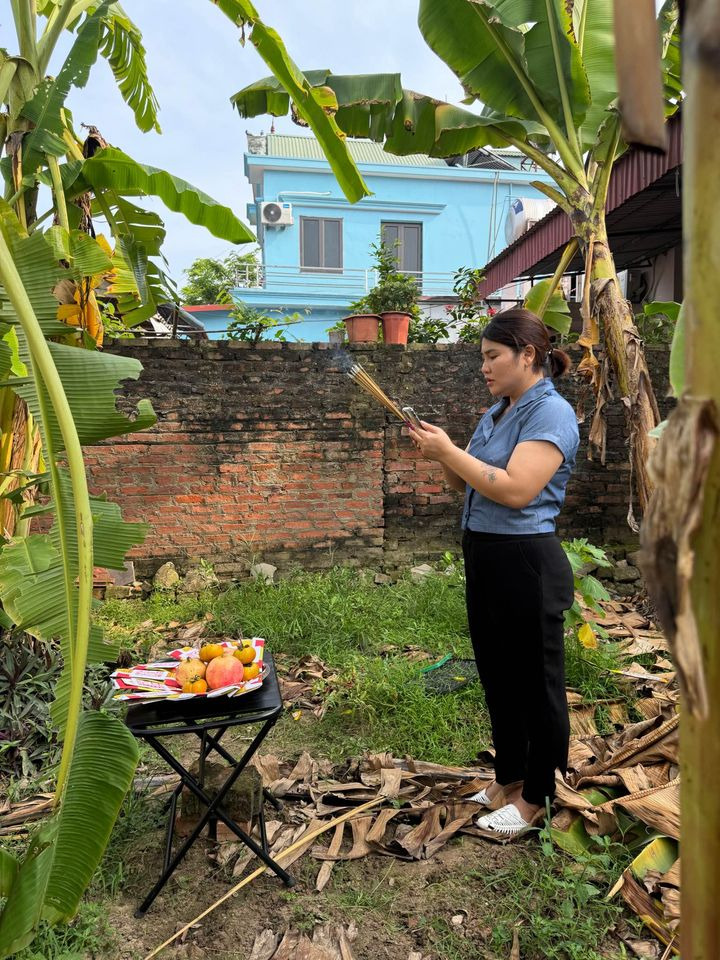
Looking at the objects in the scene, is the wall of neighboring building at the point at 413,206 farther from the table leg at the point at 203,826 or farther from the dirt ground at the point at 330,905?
the dirt ground at the point at 330,905

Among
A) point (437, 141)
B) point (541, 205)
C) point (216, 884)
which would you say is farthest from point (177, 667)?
point (541, 205)

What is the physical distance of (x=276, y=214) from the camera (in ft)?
44.2

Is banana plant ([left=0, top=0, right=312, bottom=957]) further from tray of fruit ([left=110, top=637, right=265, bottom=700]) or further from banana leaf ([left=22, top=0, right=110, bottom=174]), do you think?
tray of fruit ([left=110, top=637, right=265, bottom=700])

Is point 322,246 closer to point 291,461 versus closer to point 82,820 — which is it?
point 291,461

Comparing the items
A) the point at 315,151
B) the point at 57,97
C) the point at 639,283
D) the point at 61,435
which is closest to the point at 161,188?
the point at 57,97

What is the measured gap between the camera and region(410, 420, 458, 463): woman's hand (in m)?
2.08

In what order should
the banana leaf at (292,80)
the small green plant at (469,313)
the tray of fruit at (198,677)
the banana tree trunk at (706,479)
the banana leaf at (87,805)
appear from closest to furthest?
the banana tree trunk at (706,479) → the banana leaf at (87,805) → the tray of fruit at (198,677) → the banana leaf at (292,80) → the small green plant at (469,313)

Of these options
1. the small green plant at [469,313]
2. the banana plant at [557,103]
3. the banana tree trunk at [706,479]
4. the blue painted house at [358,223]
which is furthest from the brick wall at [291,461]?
the blue painted house at [358,223]

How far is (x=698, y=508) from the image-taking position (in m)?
0.43

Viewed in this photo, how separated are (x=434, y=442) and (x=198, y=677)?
1101 mm

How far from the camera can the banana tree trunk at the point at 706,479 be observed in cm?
42

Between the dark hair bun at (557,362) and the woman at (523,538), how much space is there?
3.3 inches

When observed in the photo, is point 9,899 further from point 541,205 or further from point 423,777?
point 541,205

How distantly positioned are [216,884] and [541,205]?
38.5 ft
